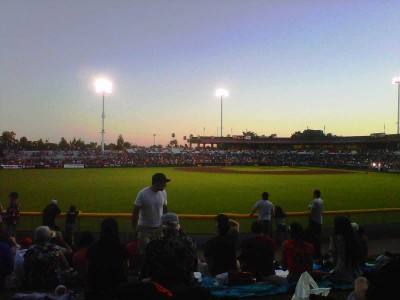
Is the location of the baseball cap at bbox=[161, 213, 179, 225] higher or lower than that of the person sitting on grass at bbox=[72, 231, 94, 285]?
higher

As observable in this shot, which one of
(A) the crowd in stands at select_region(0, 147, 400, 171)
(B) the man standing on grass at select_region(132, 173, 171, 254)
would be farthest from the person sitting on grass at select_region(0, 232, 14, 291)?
(A) the crowd in stands at select_region(0, 147, 400, 171)

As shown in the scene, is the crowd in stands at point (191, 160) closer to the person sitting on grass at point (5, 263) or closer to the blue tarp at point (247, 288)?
the blue tarp at point (247, 288)

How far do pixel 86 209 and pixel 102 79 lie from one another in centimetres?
4548

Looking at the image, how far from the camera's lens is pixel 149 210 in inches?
279

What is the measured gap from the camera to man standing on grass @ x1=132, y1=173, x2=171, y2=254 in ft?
23.1

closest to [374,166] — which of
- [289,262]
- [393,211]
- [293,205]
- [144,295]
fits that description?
[293,205]

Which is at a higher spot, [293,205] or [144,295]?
[144,295]

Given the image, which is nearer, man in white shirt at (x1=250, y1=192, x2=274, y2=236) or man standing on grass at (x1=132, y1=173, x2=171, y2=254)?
man standing on grass at (x1=132, y1=173, x2=171, y2=254)

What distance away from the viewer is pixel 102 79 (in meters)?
62.3

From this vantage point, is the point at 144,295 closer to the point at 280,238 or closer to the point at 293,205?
the point at 280,238

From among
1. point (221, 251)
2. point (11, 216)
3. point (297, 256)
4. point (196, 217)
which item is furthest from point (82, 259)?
point (11, 216)

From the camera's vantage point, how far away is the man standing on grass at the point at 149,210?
7.05 m

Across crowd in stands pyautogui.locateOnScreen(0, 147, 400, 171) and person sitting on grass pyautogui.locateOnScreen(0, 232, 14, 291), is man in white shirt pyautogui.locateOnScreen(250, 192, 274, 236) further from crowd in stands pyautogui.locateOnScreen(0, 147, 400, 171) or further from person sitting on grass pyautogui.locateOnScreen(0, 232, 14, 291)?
crowd in stands pyautogui.locateOnScreen(0, 147, 400, 171)

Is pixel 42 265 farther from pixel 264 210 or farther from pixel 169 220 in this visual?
pixel 264 210
